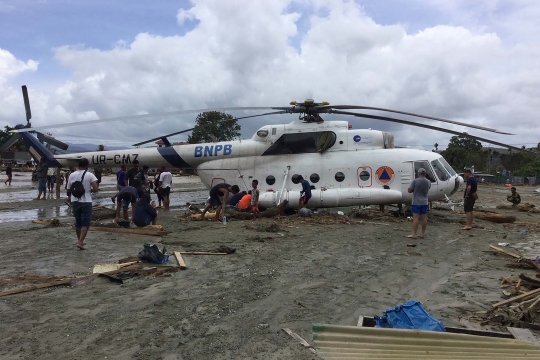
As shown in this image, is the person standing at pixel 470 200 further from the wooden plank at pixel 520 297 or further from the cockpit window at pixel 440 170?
the wooden plank at pixel 520 297

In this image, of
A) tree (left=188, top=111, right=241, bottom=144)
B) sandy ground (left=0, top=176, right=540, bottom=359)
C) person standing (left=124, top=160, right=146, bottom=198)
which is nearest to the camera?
sandy ground (left=0, top=176, right=540, bottom=359)

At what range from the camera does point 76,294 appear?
16.5ft

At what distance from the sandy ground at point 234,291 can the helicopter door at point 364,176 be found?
3.56 m

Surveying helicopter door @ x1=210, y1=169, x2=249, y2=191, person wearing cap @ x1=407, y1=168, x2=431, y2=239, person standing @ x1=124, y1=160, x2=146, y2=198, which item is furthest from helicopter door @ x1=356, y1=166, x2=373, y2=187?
person standing @ x1=124, y1=160, x2=146, y2=198

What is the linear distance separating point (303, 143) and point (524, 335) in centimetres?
1072

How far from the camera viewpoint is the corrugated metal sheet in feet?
11.1

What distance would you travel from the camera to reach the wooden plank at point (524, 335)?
3.65 meters

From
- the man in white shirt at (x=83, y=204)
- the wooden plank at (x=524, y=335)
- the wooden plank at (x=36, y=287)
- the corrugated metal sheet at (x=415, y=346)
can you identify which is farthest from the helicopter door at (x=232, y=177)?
the wooden plank at (x=524, y=335)

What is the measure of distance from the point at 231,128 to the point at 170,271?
151 ft

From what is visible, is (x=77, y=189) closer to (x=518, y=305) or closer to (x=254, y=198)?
(x=254, y=198)

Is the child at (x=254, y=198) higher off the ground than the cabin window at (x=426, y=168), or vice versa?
the cabin window at (x=426, y=168)

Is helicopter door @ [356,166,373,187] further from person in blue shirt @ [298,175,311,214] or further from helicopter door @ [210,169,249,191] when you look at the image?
helicopter door @ [210,169,249,191]

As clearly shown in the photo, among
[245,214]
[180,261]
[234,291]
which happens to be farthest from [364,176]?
[234,291]

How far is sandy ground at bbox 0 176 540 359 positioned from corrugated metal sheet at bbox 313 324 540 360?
28 centimetres
